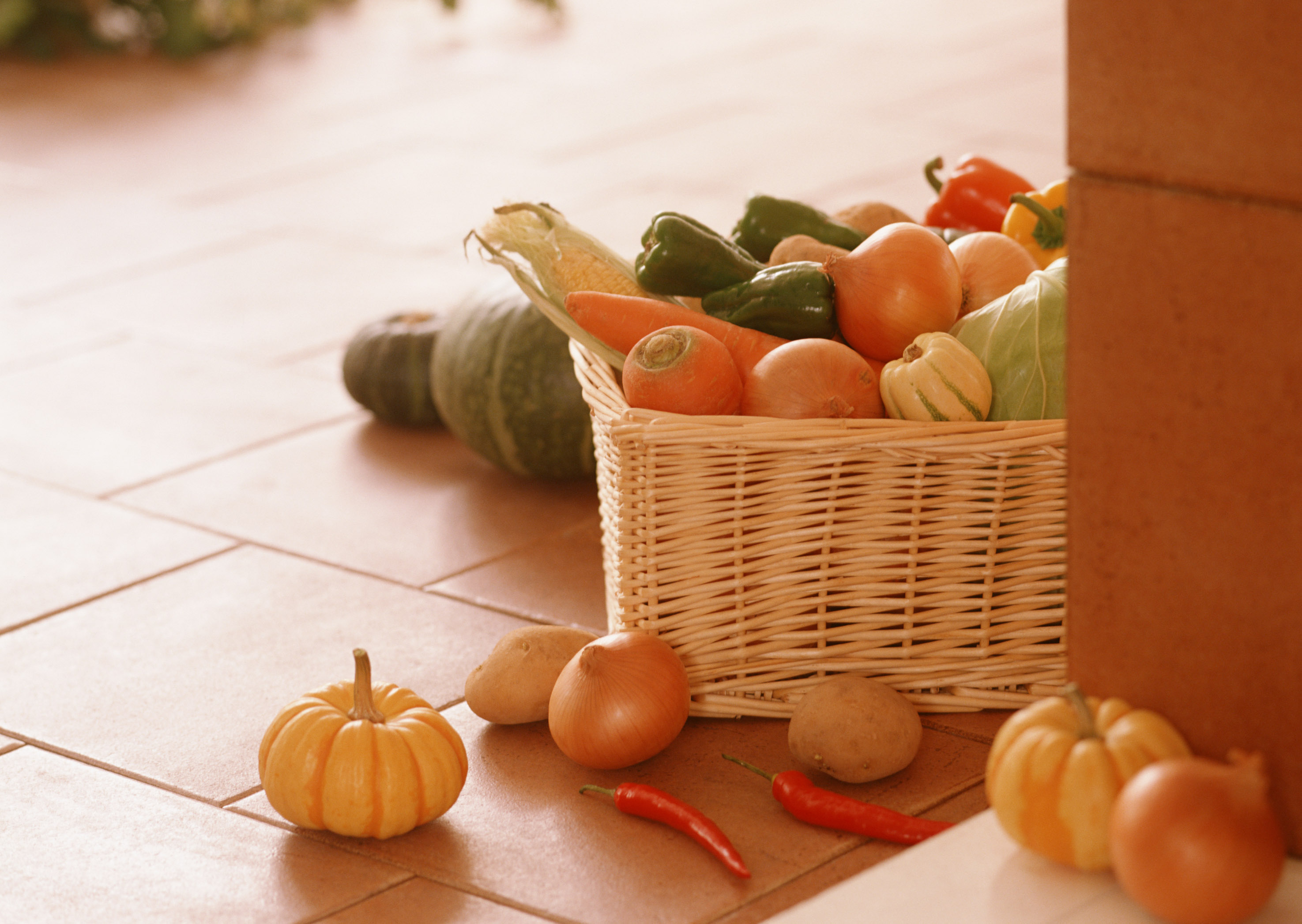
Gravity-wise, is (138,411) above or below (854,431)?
below

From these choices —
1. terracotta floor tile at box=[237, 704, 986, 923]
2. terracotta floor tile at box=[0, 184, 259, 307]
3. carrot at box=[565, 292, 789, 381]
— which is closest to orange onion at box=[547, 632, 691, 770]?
terracotta floor tile at box=[237, 704, 986, 923]

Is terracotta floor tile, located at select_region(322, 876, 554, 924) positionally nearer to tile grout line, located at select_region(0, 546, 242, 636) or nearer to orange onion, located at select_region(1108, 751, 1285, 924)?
orange onion, located at select_region(1108, 751, 1285, 924)

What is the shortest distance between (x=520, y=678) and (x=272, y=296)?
7.11 ft

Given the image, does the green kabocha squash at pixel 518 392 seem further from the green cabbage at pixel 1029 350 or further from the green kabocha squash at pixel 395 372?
the green cabbage at pixel 1029 350

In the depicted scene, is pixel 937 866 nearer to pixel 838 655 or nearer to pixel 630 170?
pixel 838 655

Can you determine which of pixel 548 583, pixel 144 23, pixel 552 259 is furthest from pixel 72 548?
pixel 144 23

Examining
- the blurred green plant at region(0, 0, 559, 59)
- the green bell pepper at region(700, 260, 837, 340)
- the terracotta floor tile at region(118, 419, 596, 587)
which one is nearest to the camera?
the green bell pepper at region(700, 260, 837, 340)

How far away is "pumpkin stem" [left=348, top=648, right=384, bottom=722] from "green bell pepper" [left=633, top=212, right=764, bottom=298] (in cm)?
62

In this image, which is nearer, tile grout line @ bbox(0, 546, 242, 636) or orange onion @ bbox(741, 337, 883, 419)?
orange onion @ bbox(741, 337, 883, 419)

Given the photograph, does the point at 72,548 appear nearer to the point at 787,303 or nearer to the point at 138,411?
the point at 138,411

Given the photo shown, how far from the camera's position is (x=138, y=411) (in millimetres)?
3133

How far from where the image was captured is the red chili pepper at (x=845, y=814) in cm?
162

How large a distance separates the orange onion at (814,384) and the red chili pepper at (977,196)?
1.85ft

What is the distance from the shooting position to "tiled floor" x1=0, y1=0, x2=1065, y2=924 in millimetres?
1662
